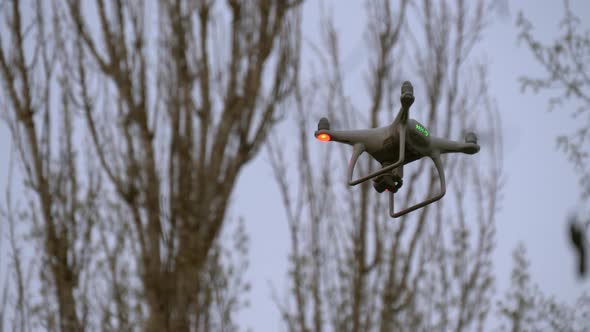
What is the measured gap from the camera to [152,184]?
5.40m

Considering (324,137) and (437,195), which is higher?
(324,137)

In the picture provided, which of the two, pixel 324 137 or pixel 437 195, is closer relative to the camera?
pixel 437 195

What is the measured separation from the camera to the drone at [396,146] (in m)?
1.87

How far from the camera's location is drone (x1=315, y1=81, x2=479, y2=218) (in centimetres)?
187

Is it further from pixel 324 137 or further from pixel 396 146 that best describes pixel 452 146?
pixel 324 137

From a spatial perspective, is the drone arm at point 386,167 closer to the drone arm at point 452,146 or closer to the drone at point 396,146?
the drone at point 396,146

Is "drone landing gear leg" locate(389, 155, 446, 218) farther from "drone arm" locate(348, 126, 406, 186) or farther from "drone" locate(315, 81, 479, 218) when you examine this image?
"drone arm" locate(348, 126, 406, 186)

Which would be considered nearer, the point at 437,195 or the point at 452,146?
the point at 437,195

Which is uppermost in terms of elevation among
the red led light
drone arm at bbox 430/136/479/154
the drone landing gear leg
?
the red led light

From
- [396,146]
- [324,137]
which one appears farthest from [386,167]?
[324,137]

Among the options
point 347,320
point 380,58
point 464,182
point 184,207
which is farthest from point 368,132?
point 464,182

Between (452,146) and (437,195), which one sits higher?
(452,146)

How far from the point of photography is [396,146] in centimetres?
193

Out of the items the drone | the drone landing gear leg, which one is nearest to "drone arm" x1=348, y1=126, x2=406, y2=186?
the drone
